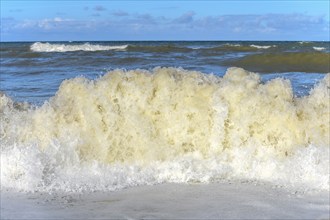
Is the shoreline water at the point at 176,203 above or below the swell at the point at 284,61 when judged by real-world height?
below

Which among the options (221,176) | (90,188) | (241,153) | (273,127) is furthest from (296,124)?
(90,188)

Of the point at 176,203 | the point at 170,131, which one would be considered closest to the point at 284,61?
the point at 170,131

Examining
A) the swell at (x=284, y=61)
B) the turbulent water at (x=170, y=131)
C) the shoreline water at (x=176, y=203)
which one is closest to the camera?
the shoreline water at (x=176, y=203)

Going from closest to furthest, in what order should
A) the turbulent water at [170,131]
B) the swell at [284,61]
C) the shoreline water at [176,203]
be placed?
1. the shoreline water at [176,203]
2. the turbulent water at [170,131]
3. the swell at [284,61]

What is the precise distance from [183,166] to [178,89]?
3.06 feet

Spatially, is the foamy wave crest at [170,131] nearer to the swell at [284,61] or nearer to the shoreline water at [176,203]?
the shoreline water at [176,203]

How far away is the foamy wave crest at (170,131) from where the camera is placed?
4.86m

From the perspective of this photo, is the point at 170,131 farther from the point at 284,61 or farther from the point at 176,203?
the point at 284,61

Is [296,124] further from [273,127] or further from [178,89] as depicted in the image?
[178,89]

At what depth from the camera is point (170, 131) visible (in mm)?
5398

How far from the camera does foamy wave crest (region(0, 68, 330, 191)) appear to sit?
4855 mm

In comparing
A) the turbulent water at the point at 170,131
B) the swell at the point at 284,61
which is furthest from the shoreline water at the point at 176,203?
the swell at the point at 284,61

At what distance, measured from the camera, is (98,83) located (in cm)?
564

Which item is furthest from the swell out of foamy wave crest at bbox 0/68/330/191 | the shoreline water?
the shoreline water
